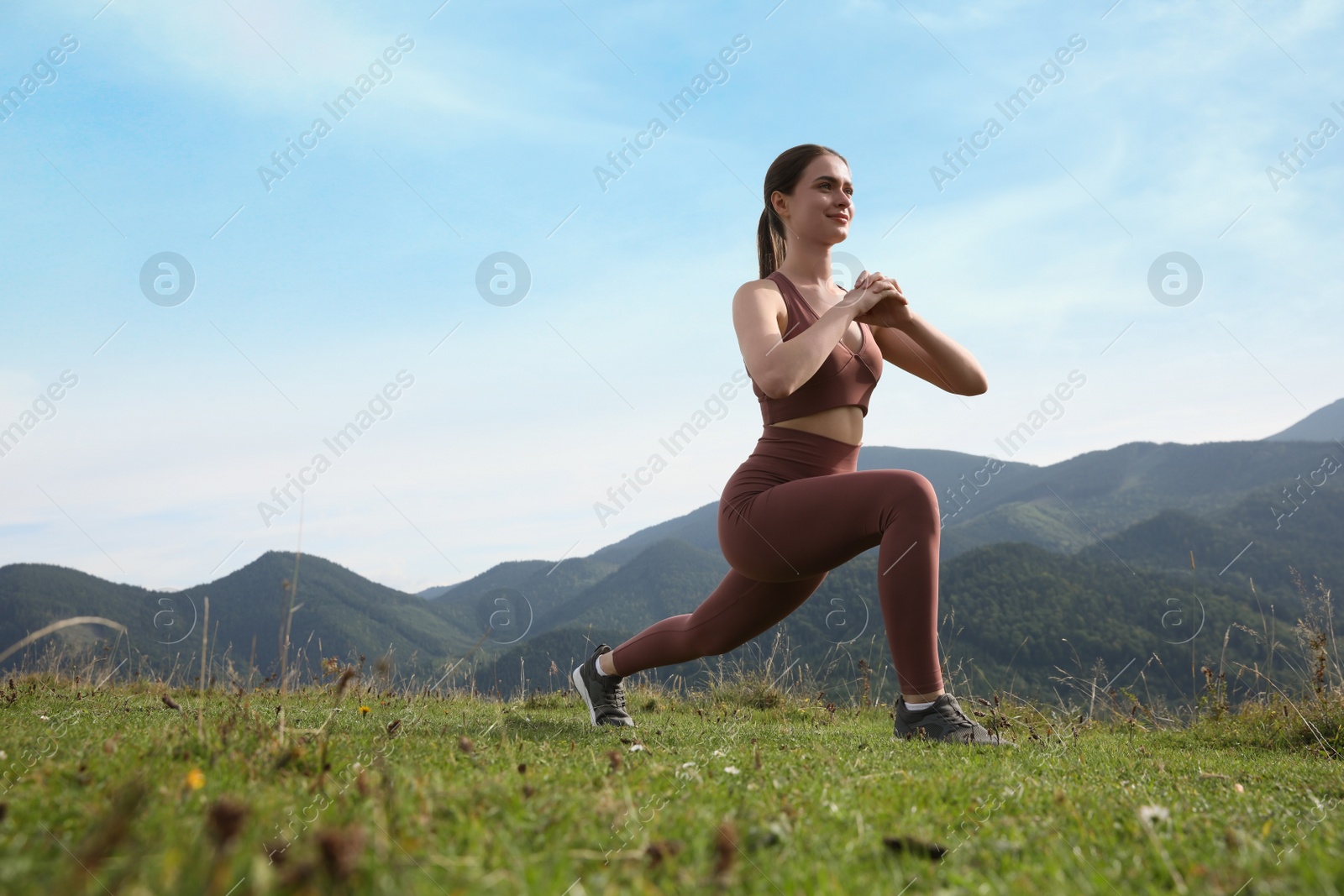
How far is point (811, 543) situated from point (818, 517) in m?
0.14

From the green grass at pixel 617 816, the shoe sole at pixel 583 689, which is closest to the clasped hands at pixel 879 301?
the green grass at pixel 617 816

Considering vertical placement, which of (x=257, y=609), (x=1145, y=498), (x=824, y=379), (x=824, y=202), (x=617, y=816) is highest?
(x=824, y=202)

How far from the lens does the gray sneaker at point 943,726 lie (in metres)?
3.68

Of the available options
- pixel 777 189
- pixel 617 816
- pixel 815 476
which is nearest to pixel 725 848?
pixel 617 816

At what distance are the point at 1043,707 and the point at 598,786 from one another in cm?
561

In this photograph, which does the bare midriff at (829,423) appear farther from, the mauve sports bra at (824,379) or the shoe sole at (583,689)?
the shoe sole at (583,689)

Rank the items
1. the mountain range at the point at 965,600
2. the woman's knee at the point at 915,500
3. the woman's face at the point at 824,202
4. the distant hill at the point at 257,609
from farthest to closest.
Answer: the distant hill at the point at 257,609 → the mountain range at the point at 965,600 → the woman's face at the point at 824,202 → the woman's knee at the point at 915,500

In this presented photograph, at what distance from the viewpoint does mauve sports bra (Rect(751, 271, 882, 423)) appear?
4219mm

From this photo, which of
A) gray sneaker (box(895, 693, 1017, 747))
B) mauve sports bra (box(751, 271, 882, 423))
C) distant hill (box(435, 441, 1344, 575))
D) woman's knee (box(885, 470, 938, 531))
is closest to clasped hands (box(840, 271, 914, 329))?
mauve sports bra (box(751, 271, 882, 423))

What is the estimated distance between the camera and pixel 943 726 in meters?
3.70

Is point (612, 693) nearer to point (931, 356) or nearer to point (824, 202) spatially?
point (931, 356)

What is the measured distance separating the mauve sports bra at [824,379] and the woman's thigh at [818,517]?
407 millimetres

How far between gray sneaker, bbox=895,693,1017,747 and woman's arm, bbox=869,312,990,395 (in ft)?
5.53

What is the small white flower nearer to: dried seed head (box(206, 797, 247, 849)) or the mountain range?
dried seed head (box(206, 797, 247, 849))
